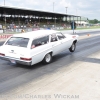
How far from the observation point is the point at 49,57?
29.3ft

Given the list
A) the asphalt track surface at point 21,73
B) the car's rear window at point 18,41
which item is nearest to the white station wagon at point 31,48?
the car's rear window at point 18,41

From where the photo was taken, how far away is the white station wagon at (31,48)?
769cm

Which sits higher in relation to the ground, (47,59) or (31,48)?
(31,48)

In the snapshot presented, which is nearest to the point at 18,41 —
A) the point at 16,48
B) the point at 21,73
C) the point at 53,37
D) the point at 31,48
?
the point at 16,48

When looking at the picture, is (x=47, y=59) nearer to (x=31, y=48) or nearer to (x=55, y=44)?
(x=55, y=44)

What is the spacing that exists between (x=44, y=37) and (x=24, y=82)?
123 inches

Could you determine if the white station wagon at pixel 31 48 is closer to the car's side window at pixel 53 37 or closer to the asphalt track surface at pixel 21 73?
the car's side window at pixel 53 37

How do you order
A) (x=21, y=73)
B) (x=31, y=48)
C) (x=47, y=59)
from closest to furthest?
1. (x=21, y=73)
2. (x=31, y=48)
3. (x=47, y=59)

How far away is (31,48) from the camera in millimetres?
7855

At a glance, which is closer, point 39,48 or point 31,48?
point 31,48

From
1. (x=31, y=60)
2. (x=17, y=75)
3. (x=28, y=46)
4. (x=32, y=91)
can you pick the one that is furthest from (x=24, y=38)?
(x=32, y=91)

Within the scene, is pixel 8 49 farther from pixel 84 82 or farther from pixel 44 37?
pixel 84 82

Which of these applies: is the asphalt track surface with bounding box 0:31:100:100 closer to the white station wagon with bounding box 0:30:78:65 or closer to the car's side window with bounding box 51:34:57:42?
the white station wagon with bounding box 0:30:78:65

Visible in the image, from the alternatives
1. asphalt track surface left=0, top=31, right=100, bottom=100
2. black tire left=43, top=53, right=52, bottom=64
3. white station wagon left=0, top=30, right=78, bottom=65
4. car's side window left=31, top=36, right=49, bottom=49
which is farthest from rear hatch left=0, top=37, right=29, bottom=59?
black tire left=43, top=53, right=52, bottom=64
